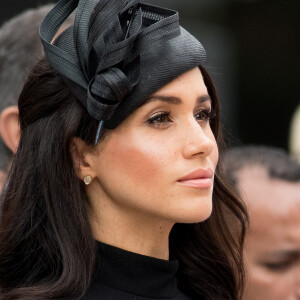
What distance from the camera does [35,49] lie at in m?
5.27

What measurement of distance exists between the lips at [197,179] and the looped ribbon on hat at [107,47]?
0.37m

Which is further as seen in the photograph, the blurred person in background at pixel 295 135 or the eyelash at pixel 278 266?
the blurred person in background at pixel 295 135

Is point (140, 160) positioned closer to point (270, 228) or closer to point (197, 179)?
point (197, 179)

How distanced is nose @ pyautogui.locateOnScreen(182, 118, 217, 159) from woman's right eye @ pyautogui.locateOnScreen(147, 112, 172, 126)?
0.08 metres

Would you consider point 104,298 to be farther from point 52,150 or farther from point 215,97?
point 215,97

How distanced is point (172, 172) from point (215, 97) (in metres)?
0.56

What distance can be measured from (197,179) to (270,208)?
187 centimetres

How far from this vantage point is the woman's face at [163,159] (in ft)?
12.3

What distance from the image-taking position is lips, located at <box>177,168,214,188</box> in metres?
3.77

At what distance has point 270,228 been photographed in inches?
218

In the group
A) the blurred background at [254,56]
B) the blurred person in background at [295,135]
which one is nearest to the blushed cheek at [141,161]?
the blurred person in background at [295,135]

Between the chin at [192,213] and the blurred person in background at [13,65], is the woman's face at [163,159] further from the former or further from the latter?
the blurred person in background at [13,65]

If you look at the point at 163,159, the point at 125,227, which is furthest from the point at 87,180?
the point at 163,159

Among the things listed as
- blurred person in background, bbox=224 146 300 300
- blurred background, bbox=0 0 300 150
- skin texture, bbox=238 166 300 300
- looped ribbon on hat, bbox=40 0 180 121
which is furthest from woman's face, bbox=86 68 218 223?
blurred background, bbox=0 0 300 150
